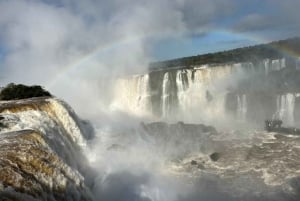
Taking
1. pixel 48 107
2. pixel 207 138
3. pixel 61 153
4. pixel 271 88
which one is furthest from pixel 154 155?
pixel 271 88

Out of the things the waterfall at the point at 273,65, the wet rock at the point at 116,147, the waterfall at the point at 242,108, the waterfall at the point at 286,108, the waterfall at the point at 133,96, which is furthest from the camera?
the waterfall at the point at 133,96

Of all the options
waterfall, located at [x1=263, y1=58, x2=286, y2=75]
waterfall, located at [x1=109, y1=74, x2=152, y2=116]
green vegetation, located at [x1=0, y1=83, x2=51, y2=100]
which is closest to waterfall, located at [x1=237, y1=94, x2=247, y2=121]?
waterfall, located at [x1=263, y1=58, x2=286, y2=75]

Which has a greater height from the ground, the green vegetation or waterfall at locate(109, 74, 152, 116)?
the green vegetation

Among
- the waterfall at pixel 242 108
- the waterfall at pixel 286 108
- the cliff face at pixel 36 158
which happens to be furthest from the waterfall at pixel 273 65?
the cliff face at pixel 36 158

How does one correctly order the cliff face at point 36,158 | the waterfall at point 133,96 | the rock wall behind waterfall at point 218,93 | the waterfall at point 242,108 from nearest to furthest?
the cliff face at point 36,158, the rock wall behind waterfall at point 218,93, the waterfall at point 242,108, the waterfall at point 133,96

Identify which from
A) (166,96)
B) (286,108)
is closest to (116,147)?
(286,108)

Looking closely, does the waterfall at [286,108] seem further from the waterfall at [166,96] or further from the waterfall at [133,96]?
the waterfall at [133,96]

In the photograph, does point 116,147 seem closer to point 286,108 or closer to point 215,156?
point 215,156

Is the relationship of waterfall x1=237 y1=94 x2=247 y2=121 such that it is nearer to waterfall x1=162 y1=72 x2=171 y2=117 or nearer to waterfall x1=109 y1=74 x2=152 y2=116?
waterfall x1=162 y1=72 x2=171 y2=117
